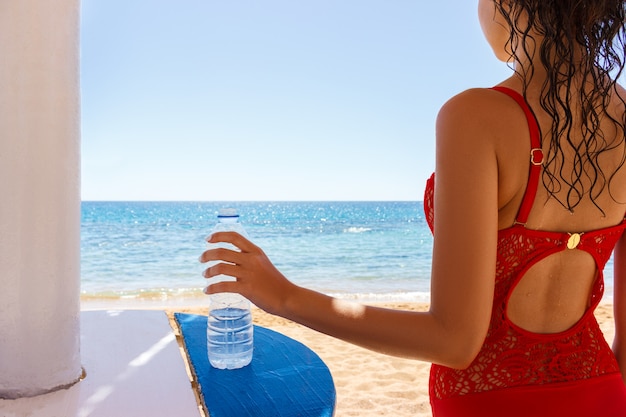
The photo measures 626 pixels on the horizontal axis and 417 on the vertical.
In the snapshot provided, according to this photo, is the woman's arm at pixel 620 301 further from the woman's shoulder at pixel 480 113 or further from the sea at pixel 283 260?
the sea at pixel 283 260

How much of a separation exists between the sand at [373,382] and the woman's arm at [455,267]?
9.94ft

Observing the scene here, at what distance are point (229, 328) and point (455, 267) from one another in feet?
2.75

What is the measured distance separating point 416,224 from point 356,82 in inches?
580

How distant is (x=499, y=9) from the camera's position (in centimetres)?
91

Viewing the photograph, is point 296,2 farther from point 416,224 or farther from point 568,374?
point 568,374

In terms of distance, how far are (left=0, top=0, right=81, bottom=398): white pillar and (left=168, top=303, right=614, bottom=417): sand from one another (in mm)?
2807

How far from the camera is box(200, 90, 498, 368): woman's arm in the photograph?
30.0 inches

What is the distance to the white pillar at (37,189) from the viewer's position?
3.48ft

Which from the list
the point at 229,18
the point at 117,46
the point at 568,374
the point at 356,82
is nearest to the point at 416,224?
the point at 356,82

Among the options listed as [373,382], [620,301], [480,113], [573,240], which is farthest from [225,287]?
[373,382]

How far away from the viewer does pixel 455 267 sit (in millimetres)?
761

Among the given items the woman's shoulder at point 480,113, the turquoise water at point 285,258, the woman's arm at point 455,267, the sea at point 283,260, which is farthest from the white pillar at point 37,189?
the sea at point 283,260

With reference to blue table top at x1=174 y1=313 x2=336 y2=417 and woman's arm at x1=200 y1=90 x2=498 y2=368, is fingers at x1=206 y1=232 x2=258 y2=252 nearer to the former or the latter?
woman's arm at x1=200 y1=90 x2=498 y2=368

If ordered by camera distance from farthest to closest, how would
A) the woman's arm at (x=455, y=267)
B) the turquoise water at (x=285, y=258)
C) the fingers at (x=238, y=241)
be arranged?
the turquoise water at (x=285, y=258) → the fingers at (x=238, y=241) → the woman's arm at (x=455, y=267)
